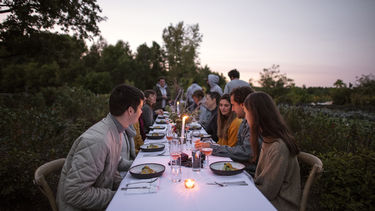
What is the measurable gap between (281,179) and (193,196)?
2.30 ft

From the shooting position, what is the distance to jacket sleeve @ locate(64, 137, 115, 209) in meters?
1.37

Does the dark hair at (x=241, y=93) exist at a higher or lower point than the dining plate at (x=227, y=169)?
higher

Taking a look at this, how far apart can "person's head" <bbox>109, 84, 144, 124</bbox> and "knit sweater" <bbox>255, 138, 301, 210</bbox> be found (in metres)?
1.13

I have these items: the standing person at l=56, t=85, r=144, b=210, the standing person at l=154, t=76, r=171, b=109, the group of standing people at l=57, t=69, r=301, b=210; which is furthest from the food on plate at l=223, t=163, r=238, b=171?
the standing person at l=154, t=76, r=171, b=109

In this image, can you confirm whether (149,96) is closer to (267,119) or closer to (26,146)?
(26,146)

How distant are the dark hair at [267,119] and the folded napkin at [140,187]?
95 centimetres

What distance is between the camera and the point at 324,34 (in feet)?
26.4

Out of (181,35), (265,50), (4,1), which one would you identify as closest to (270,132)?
(4,1)

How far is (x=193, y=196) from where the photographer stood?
Answer: 1.36 metres

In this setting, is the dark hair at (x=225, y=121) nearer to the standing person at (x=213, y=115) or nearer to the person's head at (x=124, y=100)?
the standing person at (x=213, y=115)

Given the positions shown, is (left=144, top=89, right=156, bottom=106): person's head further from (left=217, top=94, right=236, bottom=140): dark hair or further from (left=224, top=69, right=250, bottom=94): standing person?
(left=217, top=94, right=236, bottom=140): dark hair

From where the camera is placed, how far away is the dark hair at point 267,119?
1737 mm

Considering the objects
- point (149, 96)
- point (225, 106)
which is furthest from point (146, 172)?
point (149, 96)

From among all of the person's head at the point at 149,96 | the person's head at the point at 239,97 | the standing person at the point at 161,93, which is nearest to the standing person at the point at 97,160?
the person's head at the point at 239,97
